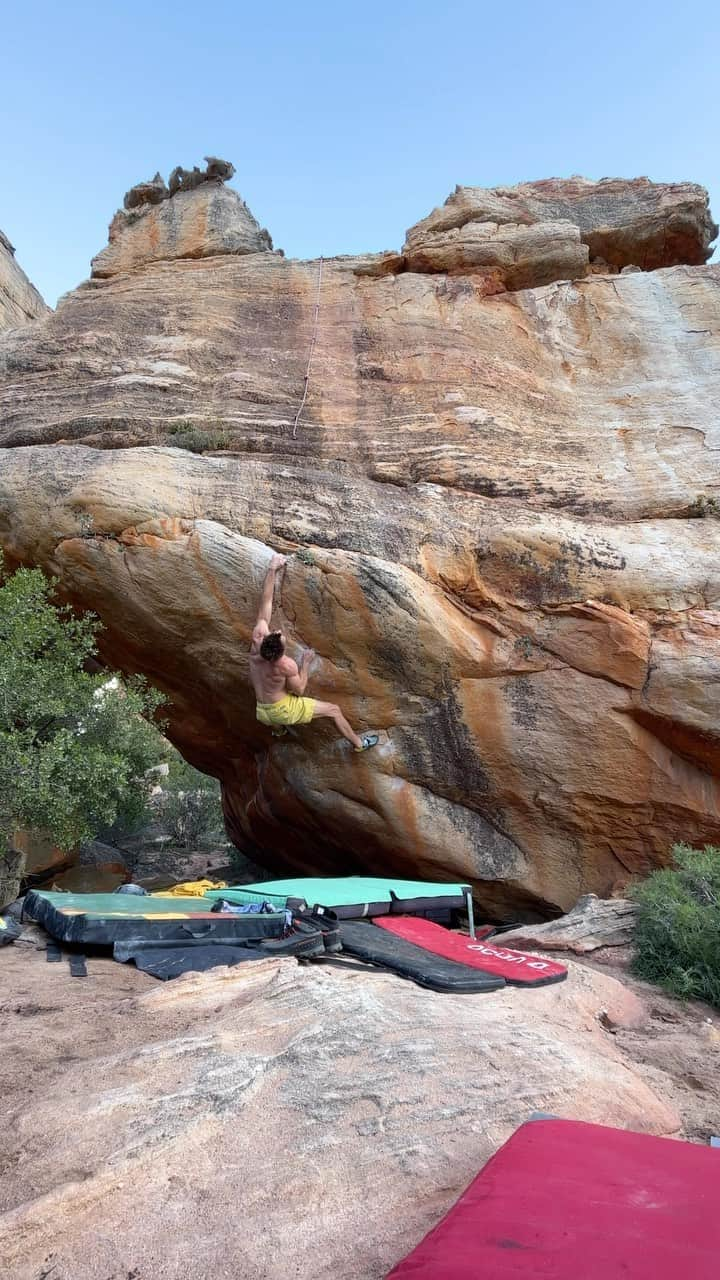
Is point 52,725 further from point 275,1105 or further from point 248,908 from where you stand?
point 275,1105

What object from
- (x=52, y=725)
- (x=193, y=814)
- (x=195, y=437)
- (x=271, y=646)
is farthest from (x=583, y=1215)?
(x=193, y=814)

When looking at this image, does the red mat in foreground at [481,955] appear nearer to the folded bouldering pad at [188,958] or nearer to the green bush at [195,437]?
the folded bouldering pad at [188,958]

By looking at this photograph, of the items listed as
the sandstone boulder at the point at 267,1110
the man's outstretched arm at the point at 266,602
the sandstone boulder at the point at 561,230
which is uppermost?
the sandstone boulder at the point at 561,230

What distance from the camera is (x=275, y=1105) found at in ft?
9.21

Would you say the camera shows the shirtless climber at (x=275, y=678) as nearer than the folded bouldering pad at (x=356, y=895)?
No

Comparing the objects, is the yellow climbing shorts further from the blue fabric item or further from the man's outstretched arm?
the blue fabric item

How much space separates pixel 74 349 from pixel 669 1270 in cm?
1028

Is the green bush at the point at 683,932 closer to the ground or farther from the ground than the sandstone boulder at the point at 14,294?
closer to the ground

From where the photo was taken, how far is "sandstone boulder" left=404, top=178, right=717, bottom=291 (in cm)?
1056

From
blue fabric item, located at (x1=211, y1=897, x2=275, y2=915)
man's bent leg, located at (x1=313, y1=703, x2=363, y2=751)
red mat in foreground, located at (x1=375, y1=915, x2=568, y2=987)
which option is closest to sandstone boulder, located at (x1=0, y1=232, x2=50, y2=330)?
man's bent leg, located at (x1=313, y1=703, x2=363, y2=751)

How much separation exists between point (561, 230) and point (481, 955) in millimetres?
9553

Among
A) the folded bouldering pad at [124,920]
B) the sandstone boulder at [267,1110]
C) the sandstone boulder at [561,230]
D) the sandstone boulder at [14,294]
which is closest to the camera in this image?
the sandstone boulder at [267,1110]

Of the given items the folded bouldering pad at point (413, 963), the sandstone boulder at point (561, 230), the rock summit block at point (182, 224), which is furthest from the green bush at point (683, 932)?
the rock summit block at point (182, 224)

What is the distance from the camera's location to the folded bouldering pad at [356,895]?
646 centimetres
